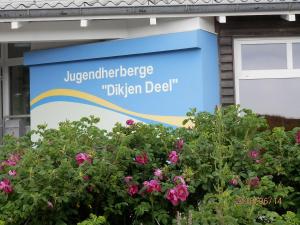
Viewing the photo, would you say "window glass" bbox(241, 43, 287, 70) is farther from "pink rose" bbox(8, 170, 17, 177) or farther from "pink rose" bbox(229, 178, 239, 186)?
"pink rose" bbox(8, 170, 17, 177)

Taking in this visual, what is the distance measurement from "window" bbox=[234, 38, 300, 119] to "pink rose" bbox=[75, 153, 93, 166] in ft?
16.5

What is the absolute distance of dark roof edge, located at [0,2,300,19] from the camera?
26.7ft

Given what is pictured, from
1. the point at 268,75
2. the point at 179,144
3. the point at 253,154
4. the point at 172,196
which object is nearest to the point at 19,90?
the point at 268,75

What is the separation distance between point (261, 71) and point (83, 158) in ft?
17.2

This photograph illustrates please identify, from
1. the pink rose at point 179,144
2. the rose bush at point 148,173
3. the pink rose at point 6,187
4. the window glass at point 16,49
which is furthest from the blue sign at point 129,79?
the pink rose at point 6,187

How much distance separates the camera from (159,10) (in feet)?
27.2

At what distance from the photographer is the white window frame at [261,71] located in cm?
863

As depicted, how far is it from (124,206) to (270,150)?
1246 millimetres

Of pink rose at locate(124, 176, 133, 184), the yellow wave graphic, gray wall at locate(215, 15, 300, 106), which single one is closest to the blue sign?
the yellow wave graphic

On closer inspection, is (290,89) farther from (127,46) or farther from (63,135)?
(63,135)

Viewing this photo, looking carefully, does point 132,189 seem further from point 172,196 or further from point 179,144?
point 179,144

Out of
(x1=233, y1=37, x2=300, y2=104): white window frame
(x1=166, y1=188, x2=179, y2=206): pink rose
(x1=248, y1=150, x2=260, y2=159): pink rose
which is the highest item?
(x1=233, y1=37, x2=300, y2=104): white window frame

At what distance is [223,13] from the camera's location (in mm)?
8242

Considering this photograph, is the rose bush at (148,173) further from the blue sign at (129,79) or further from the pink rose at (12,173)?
the blue sign at (129,79)
